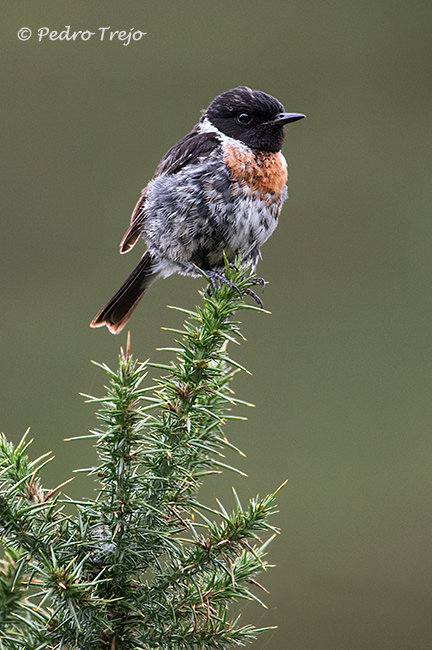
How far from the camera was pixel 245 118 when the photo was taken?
1.79m

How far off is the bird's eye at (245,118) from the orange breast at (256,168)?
0.08 m

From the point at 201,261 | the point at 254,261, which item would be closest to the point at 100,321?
the point at 201,261

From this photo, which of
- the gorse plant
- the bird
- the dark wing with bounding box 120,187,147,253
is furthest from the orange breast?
the gorse plant

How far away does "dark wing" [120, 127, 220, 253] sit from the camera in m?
1.79

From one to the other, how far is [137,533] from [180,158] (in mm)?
1313

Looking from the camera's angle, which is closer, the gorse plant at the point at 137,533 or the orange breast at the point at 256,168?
the gorse plant at the point at 137,533

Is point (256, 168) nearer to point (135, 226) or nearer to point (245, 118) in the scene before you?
point (245, 118)

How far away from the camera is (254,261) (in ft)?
6.28

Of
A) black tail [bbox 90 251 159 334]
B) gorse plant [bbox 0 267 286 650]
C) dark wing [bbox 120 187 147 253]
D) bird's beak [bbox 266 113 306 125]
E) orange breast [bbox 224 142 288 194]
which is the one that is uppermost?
bird's beak [bbox 266 113 306 125]

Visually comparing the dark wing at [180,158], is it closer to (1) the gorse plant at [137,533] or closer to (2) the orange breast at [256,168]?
(2) the orange breast at [256,168]

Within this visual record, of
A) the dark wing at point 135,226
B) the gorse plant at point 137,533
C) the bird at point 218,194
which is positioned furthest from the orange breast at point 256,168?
the gorse plant at point 137,533

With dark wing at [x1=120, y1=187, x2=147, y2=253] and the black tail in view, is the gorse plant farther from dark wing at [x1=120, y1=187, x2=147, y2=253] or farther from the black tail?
dark wing at [x1=120, y1=187, x2=147, y2=253]

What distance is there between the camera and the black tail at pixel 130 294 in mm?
1762

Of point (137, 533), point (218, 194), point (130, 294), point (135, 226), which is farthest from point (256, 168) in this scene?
point (137, 533)
